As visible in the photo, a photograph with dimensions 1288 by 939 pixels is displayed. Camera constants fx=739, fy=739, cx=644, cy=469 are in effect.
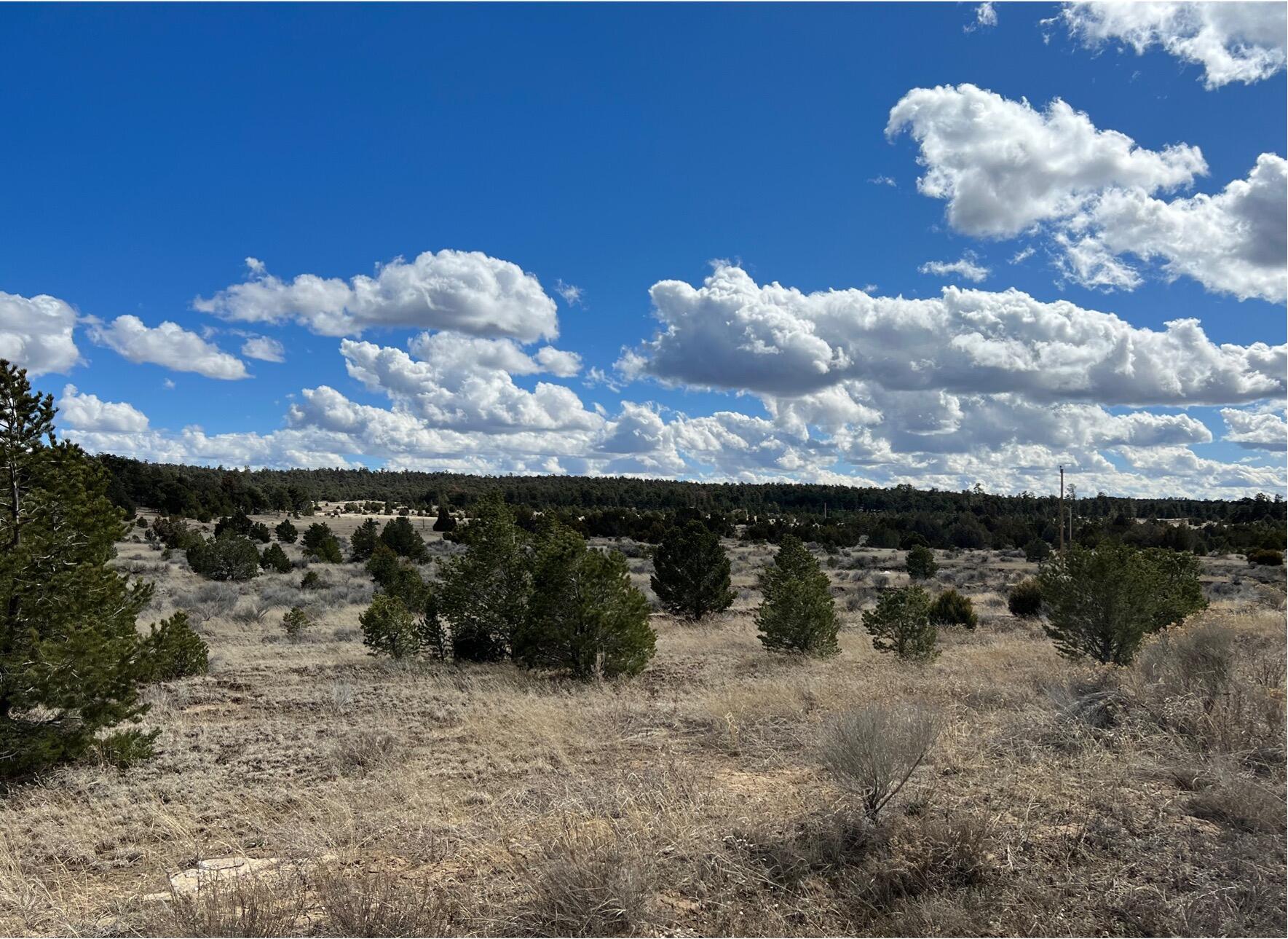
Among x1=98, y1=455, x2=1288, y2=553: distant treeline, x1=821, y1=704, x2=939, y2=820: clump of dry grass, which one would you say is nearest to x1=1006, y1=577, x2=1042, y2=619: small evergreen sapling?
x1=98, y1=455, x2=1288, y2=553: distant treeline

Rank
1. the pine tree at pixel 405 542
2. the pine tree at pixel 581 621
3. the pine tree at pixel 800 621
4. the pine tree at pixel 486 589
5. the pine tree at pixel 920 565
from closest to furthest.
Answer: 1. the pine tree at pixel 581 621
2. the pine tree at pixel 486 589
3. the pine tree at pixel 800 621
4. the pine tree at pixel 920 565
5. the pine tree at pixel 405 542

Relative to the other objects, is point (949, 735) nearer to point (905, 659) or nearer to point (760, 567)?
point (905, 659)

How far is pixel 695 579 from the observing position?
24.4 m

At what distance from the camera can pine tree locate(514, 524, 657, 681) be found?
1355cm

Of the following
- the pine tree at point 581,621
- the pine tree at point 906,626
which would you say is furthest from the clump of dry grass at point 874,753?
the pine tree at point 906,626

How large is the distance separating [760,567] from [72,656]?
36072 mm

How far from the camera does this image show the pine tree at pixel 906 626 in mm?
15125

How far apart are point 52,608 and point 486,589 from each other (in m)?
7.72

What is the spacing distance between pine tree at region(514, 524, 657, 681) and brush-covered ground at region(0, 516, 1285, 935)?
81.4 inches

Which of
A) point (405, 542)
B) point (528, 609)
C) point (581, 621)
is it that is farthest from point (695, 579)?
point (405, 542)

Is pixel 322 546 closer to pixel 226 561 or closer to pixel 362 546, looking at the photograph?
pixel 362 546

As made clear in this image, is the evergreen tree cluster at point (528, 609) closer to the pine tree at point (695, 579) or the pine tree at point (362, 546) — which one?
the pine tree at point (695, 579)

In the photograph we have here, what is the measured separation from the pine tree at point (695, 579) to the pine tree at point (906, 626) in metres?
8.23

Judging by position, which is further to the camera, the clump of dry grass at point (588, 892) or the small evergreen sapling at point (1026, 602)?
the small evergreen sapling at point (1026, 602)
